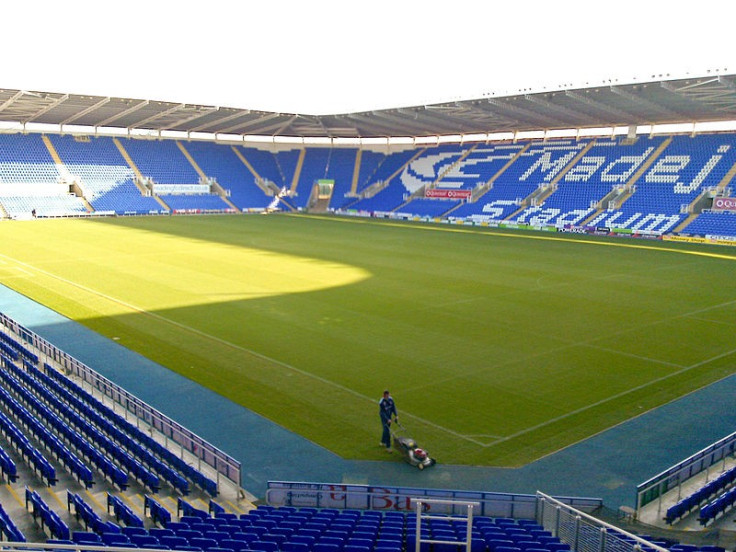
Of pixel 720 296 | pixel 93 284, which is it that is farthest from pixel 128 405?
pixel 720 296

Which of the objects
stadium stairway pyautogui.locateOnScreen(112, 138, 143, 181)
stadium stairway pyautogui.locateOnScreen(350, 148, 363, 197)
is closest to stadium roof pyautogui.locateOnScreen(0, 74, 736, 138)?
stadium stairway pyautogui.locateOnScreen(112, 138, 143, 181)

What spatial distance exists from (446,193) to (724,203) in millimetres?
28391

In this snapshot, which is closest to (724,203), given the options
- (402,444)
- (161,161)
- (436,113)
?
(436,113)

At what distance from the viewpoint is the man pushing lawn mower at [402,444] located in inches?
459

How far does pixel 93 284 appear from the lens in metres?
27.5

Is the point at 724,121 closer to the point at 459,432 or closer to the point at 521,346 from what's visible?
the point at 521,346

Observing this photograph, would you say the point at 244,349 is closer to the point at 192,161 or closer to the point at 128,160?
the point at 128,160

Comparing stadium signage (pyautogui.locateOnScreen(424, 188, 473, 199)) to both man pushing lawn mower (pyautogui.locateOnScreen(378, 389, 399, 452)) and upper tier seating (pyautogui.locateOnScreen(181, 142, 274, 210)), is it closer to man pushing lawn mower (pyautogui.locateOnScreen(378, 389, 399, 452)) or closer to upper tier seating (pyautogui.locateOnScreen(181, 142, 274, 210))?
upper tier seating (pyautogui.locateOnScreen(181, 142, 274, 210))

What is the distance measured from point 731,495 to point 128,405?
1160 centimetres

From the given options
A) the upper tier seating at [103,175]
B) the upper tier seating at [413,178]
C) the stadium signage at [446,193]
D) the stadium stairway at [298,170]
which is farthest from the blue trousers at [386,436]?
the stadium stairway at [298,170]

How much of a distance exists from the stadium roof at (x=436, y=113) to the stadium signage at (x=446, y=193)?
23.0 feet

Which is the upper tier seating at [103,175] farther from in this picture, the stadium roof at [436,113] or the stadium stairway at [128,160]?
the stadium roof at [436,113]

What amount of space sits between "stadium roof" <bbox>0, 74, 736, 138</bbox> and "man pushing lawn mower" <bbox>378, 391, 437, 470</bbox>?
3723cm

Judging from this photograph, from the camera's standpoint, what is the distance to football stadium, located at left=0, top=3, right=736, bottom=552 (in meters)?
9.38
